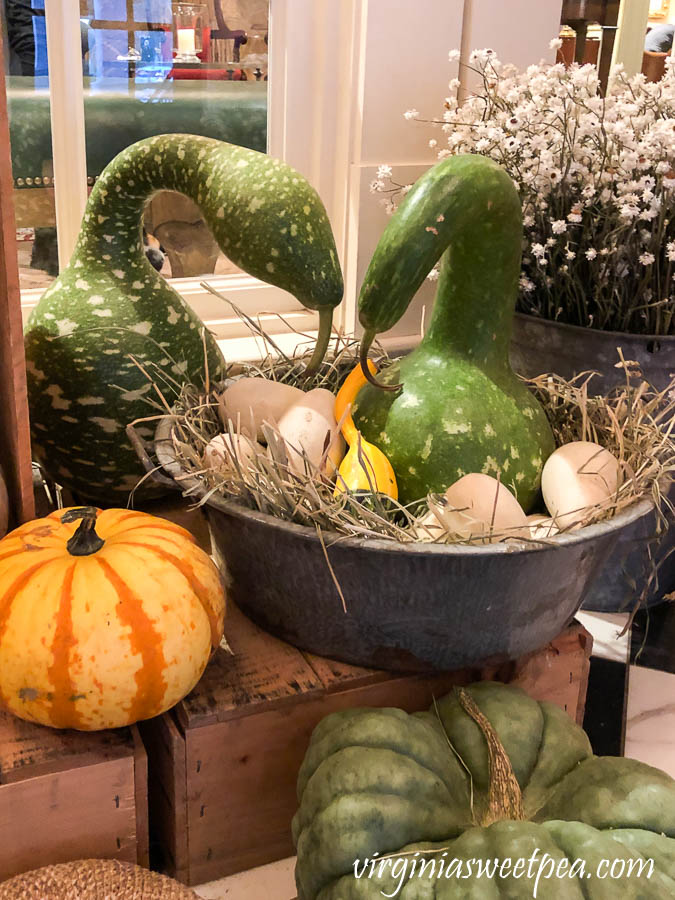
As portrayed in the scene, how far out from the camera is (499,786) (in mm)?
646

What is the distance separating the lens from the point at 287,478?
0.73 metres

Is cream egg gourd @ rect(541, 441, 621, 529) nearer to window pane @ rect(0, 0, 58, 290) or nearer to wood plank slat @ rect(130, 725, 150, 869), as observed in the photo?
wood plank slat @ rect(130, 725, 150, 869)

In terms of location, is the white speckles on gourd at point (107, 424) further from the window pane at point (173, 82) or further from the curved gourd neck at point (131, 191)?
the window pane at point (173, 82)

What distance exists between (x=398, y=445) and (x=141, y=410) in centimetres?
29

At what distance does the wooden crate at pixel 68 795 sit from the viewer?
63cm

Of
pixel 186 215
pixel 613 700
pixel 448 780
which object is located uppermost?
pixel 186 215

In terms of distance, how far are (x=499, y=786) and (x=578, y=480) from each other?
0.25 metres

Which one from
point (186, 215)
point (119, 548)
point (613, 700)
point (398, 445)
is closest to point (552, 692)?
point (613, 700)

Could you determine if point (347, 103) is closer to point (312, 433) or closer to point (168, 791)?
point (312, 433)

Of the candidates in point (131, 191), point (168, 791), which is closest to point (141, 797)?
point (168, 791)

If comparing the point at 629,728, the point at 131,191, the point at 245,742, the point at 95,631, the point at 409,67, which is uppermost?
the point at 409,67

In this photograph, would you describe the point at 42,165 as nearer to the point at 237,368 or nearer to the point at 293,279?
the point at 237,368

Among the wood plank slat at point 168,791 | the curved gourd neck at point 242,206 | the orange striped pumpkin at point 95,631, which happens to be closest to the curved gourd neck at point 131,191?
the curved gourd neck at point 242,206

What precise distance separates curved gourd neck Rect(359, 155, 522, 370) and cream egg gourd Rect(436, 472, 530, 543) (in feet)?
0.43
